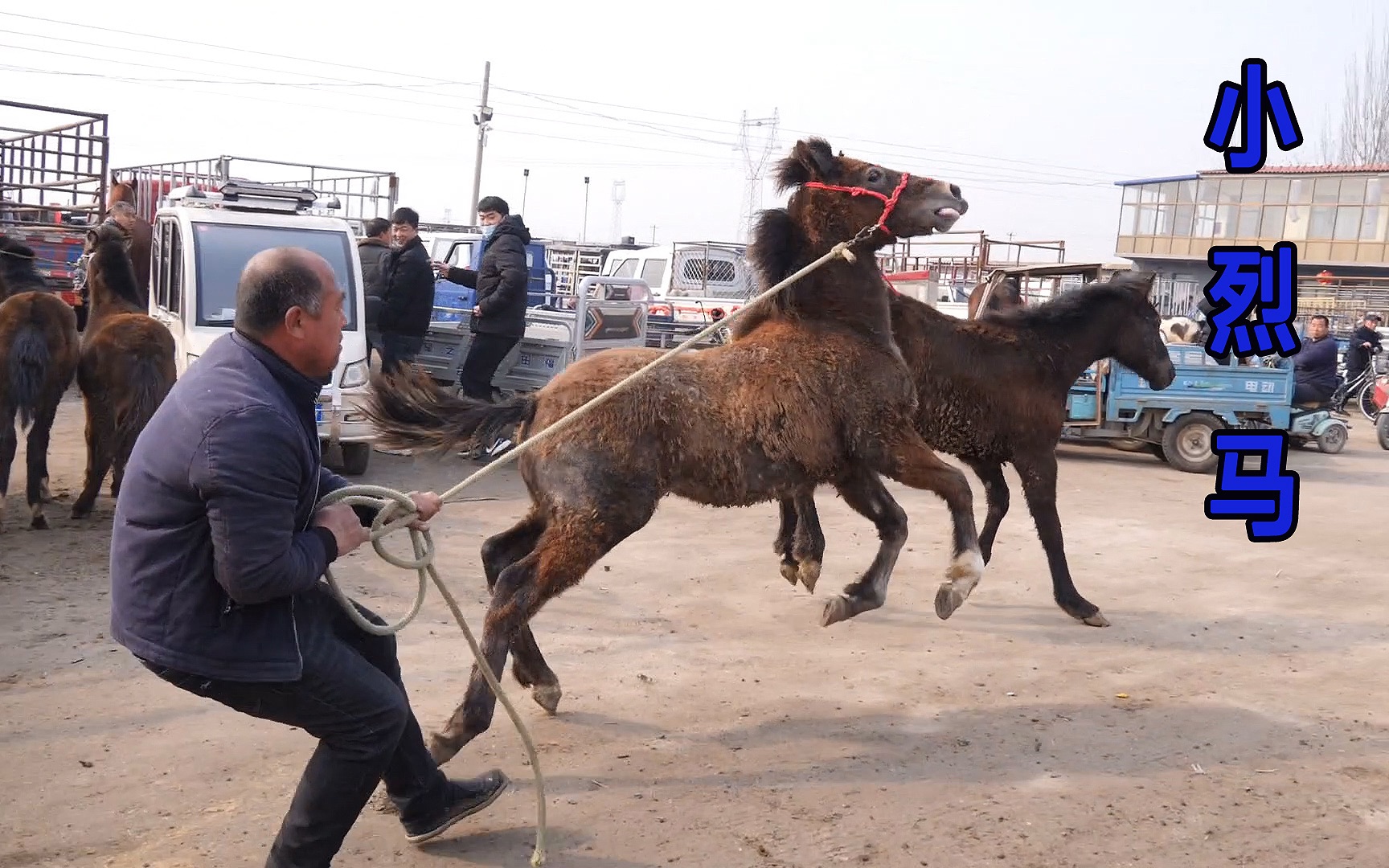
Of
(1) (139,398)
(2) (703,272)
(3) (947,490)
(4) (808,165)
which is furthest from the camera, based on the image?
(2) (703,272)

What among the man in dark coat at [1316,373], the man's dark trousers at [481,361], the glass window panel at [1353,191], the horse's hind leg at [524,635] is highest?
the glass window panel at [1353,191]

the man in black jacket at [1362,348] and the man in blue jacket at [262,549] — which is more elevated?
the man in black jacket at [1362,348]

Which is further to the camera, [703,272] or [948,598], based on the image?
[703,272]

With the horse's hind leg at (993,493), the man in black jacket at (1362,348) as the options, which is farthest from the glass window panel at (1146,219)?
the horse's hind leg at (993,493)

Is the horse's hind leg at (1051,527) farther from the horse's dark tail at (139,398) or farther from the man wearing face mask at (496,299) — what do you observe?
the horse's dark tail at (139,398)

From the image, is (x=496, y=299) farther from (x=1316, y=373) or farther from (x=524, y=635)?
(x=1316, y=373)

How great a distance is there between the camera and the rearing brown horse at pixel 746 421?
4527 millimetres

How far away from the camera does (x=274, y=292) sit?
2.84 metres

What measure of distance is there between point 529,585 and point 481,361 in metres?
6.61

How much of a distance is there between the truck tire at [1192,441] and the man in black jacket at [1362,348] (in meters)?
9.02

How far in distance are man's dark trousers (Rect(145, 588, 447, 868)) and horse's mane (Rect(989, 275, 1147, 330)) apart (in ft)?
17.6

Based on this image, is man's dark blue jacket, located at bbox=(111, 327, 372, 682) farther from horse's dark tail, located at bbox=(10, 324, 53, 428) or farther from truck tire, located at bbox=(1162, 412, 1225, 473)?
truck tire, located at bbox=(1162, 412, 1225, 473)

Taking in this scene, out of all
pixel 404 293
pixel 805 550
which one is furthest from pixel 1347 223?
pixel 805 550

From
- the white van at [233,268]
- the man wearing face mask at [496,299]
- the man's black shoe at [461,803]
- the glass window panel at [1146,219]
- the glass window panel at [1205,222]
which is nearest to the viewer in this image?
the man's black shoe at [461,803]
